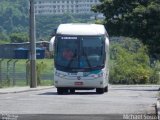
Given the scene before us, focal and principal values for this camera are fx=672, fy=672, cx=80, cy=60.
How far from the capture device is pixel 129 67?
78.1 m

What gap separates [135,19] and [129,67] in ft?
97.8

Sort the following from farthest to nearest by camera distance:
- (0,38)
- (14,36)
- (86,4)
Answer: (86,4), (0,38), (14,36)

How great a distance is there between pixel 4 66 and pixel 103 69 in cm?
2106

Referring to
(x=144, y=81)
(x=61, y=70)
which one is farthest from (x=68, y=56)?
(x=144, y=81)

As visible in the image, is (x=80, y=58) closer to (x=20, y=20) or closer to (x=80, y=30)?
(x=80, y=30)

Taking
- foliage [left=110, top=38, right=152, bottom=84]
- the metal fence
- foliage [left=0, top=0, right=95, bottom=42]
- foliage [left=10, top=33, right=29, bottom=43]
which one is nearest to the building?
foliage [left=0, top=0, right=95, bottom=42]

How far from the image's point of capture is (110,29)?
52094mm

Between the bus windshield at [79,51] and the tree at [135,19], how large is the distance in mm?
13732

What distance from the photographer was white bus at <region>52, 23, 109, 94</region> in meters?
33.0

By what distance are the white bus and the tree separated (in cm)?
1370

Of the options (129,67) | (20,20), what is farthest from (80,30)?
(20,20)

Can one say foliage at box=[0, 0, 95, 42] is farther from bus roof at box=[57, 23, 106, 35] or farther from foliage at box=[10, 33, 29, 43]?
bus roof at box=[57, 23, 106, 35]

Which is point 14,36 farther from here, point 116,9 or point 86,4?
point 116,9

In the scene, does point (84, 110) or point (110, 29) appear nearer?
point (84, 110)
